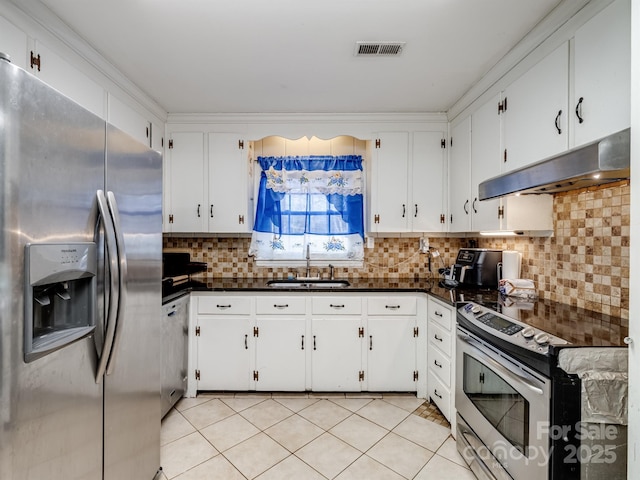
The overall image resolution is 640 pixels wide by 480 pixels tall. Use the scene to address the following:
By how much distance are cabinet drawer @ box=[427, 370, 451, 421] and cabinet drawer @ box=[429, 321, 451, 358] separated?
245 millimetres

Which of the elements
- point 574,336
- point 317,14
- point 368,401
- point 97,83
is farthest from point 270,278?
point 574,336

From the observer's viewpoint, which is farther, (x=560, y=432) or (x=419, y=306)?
(x=419, y=306)

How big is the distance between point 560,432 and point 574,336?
0.36 metres

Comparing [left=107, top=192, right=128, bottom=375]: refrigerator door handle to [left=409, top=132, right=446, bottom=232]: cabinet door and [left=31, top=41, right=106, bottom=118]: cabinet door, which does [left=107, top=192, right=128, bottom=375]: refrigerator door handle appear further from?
[left=409, top=132, right=446, bottom=232]: cabinet door

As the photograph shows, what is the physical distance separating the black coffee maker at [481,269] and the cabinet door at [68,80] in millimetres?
2793

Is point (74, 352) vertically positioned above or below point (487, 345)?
above

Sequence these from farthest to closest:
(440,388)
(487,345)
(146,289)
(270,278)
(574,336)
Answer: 1. (270,278)
2. (440,388)
3. (487,345)
4. (146,289)
5. (574,336)

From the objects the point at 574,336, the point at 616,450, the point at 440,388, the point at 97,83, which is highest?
the point at 97,83

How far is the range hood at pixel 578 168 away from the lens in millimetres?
1027

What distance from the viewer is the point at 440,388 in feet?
7.70

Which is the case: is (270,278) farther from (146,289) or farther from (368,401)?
(146,289)

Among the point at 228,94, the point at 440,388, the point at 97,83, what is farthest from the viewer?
the point at 228,94

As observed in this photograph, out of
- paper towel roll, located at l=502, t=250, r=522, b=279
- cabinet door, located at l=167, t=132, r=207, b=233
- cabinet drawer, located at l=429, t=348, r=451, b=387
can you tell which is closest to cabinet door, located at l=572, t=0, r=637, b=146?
paper towel roll, located at l=502, t=250, r=522, b=279

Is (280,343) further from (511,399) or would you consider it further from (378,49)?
(378,49)
